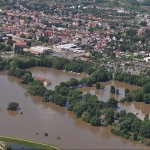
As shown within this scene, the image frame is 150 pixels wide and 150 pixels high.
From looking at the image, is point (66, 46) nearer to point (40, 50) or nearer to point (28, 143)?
point (40, 50)

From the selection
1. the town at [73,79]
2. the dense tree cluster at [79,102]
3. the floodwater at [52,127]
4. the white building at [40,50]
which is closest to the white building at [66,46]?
the town at [73,79]

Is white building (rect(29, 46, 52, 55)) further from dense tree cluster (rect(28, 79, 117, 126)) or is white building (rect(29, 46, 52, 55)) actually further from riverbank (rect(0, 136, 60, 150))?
riverbank (rect(0, 136, 60, 150))

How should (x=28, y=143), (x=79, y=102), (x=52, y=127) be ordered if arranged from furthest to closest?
1. (x=79, y=102)
2. (x=52, y=127)
3. (x=28, y=143)

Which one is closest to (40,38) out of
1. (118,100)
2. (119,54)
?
(119,54)

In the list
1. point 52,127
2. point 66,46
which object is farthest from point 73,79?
point 66,46

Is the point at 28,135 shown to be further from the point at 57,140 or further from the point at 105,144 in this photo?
the point at 105,144

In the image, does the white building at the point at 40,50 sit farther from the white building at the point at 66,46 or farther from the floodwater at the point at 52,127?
the floodwater at the point at 52,127

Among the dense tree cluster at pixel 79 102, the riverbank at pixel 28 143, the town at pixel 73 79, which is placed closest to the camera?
the riverbank at pixel 28 143

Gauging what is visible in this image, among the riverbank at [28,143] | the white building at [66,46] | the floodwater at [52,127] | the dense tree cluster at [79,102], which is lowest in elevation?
the white building at [66,46]

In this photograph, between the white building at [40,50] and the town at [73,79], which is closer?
the town at [73,79]
